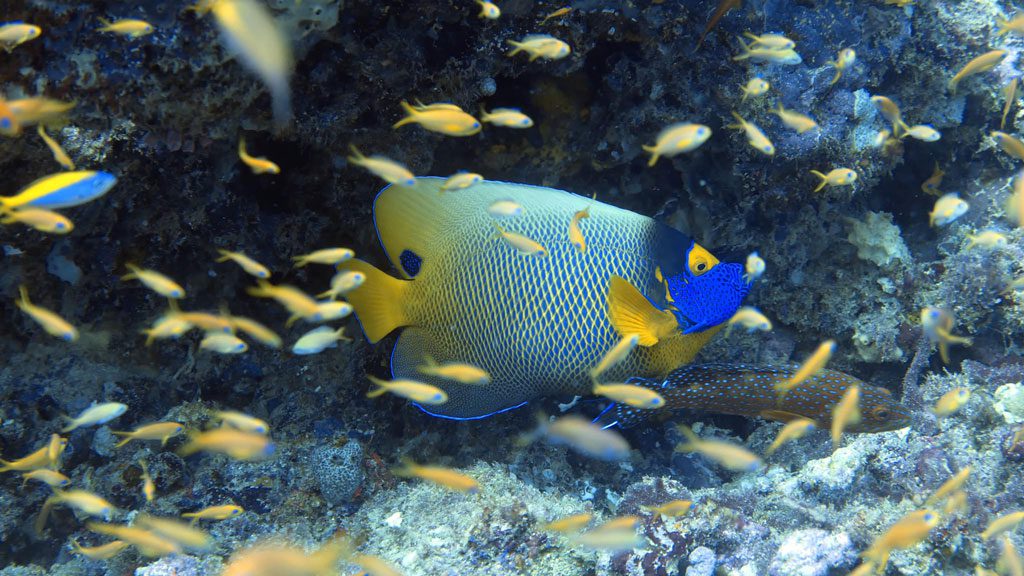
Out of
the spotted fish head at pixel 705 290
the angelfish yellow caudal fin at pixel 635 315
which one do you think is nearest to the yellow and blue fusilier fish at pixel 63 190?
the angelfish yellow caudal fin at pixel 635 315

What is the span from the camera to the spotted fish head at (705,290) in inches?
116

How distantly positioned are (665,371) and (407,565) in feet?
6.08

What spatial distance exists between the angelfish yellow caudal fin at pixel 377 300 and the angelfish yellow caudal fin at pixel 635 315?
1216mm

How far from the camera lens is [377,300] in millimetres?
3182

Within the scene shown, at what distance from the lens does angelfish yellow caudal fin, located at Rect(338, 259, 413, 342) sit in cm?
313

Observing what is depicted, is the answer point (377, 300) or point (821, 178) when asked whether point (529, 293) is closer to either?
point (377, 300)

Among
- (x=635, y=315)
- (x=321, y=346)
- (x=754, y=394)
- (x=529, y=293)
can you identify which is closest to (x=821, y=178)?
(x=754, y=394)

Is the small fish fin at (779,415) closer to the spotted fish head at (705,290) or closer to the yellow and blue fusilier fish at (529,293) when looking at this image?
the yellow and blue fusilier fish at (529,293)

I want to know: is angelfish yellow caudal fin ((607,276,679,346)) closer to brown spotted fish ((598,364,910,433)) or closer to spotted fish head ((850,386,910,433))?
brown spotted fish ((598,364,910,433))

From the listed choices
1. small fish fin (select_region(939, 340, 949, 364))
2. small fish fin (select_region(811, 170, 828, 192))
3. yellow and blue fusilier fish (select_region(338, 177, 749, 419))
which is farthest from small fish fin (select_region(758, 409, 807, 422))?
small fish fin (select_region(811, 170, 828, 192))

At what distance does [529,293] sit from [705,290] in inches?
38.6

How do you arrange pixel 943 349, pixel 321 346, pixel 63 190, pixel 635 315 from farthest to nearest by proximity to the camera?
1. pixel 943 349
2. pixel 635 315
3. pixel 321 346
4. pixel 63 190

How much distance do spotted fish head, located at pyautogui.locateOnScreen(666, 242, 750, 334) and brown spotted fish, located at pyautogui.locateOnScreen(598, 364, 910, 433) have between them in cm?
45

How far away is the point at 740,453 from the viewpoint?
8.14 ft
